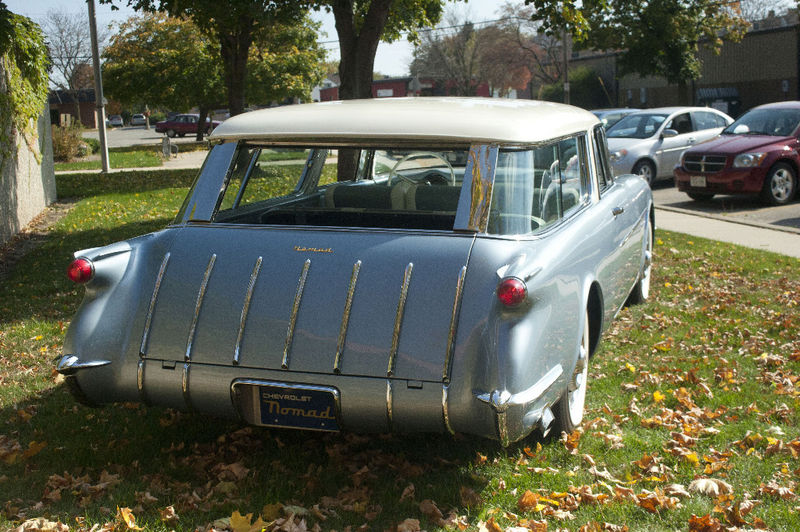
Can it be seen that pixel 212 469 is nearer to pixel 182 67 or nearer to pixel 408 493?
pixel 408 493

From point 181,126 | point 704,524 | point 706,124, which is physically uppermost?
point 181,126

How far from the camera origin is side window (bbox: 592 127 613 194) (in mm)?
5887

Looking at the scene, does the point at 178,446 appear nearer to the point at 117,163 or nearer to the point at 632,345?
the point at 632,345

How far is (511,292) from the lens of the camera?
348cm

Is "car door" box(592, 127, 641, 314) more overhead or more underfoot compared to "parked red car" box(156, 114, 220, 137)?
more underfoot

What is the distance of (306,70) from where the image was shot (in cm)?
4447

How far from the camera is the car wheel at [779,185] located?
1362cm

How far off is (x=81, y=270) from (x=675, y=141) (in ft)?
50.2

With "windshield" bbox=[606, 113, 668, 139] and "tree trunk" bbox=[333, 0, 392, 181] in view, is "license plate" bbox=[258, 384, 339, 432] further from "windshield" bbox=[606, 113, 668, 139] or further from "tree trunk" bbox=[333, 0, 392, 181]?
"windshield" bbox=[606, 113, 668, 139]

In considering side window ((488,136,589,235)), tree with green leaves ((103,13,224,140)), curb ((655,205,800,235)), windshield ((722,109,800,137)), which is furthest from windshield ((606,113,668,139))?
tree with green leaves ((103,13,224,140))

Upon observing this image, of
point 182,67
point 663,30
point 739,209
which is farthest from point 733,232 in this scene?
point 182,67

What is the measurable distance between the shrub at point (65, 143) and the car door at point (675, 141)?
20233 mm

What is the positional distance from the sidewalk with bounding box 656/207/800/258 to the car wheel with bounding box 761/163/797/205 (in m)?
1.44

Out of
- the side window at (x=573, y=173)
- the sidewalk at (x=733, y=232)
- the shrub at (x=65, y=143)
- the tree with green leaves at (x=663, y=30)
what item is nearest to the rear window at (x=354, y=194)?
the side window at (x=573, y=173)
